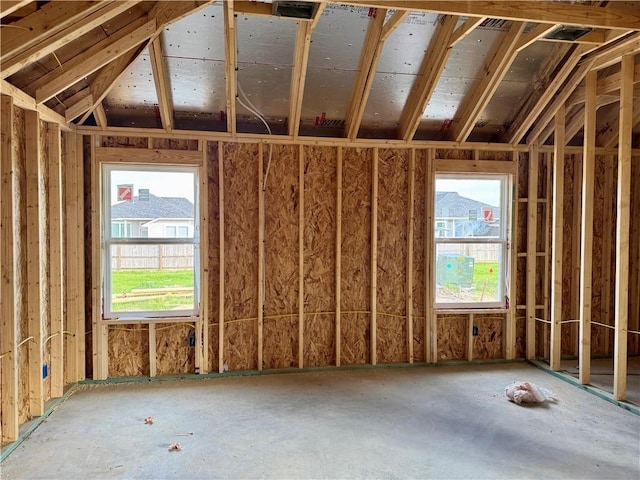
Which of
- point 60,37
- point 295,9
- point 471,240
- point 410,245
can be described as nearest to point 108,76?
point 60,37

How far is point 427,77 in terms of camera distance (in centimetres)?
A: 412

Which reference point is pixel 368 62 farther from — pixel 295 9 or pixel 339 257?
pixel 339 257

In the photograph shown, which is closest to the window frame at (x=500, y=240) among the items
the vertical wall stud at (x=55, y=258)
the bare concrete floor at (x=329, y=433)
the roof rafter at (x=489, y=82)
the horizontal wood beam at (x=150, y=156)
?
the roof rafter at (x=489, y=82)

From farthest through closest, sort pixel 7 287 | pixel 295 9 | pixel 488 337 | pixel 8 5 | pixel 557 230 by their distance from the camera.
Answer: pixel 488 337
pixel 557 230
pixel 295 9
pixel 7 287
pixel 8 5

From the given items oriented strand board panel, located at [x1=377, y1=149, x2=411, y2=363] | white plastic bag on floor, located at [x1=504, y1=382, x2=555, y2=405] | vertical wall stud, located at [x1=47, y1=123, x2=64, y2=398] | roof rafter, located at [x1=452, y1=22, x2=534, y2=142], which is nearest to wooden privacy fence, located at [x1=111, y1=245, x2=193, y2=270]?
vertical wall stud, located at [x1=47, y1=123, x2=64, y2=398]

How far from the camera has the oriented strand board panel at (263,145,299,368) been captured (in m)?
4.64

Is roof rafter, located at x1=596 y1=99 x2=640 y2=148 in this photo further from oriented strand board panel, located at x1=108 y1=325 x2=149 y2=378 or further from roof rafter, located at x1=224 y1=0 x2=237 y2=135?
oriented strand board panel, located at x1=108 y1=325 x2=149 y2=378

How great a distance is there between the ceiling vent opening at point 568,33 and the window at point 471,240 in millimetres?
1813

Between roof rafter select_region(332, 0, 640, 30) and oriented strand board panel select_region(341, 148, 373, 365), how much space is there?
6.53ft

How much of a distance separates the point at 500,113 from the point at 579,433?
3599 mm

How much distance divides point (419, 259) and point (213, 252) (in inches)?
101

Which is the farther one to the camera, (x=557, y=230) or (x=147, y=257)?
(x=557, y=230)

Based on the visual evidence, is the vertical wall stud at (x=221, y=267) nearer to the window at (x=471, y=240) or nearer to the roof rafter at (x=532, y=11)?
the roof rafter at (x=532, y=11)

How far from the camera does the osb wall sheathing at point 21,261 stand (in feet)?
10.5
